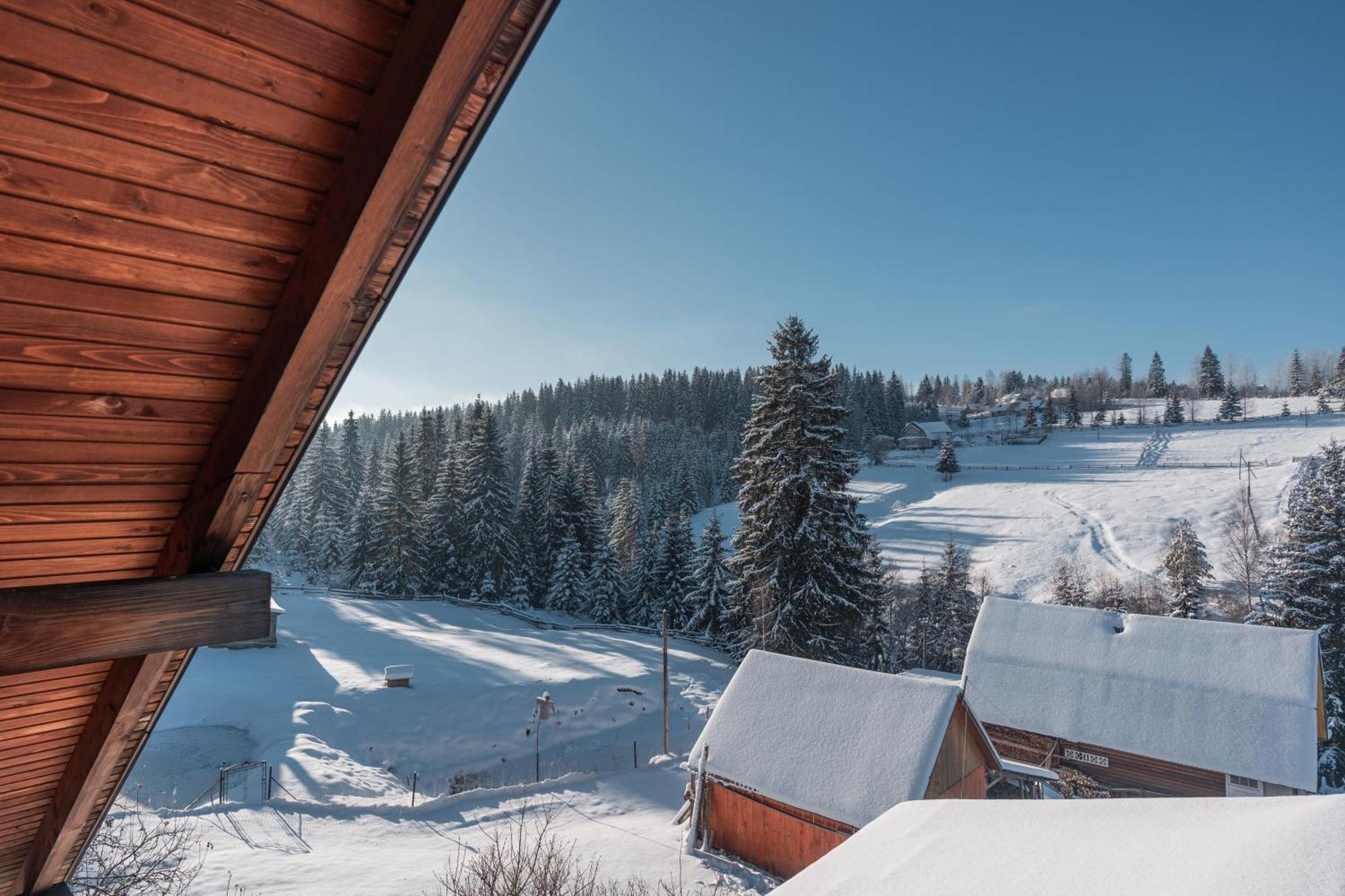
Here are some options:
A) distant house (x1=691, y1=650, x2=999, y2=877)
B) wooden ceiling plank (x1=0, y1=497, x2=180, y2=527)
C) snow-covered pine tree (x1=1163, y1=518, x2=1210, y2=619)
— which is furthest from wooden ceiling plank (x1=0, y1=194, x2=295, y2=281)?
snow-covered pine tree (x1=1163, y1=518, x2=1210, y2=619)

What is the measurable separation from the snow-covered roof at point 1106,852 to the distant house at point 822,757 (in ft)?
23.9

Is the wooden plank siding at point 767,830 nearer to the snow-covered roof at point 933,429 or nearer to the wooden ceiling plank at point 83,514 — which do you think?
the wooden ceiling plank at point 83,514

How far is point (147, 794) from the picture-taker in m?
15.0

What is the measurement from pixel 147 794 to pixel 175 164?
19.8 m

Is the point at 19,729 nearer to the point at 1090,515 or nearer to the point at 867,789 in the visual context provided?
the point at 867,789

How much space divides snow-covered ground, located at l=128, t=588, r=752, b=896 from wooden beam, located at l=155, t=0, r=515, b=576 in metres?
11.2

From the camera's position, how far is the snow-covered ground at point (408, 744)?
12.4 m

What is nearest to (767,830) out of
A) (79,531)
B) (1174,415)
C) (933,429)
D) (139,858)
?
(139,858)

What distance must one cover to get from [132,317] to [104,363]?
0.22m

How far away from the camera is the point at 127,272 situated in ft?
6.44

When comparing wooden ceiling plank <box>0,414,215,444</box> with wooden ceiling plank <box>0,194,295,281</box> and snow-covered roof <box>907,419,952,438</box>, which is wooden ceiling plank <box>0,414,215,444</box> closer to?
wooden ceiling plank <box>0,194,295,281</box>

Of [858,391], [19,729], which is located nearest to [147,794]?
[19,729]

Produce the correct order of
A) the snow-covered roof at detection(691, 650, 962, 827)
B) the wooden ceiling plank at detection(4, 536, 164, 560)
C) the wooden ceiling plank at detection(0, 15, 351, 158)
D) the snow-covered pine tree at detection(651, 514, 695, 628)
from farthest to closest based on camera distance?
the snow-covered pine tree at detection(651, 514, 695, 628) < the snow-covered roof at detection(691, 650, 962, 827) < the wooden ceiling plank at detection(4, 536, 164, 560) < the wooden ceiling plank at detection(0, 15, 351, 158)

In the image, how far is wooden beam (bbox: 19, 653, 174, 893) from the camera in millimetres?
3168
